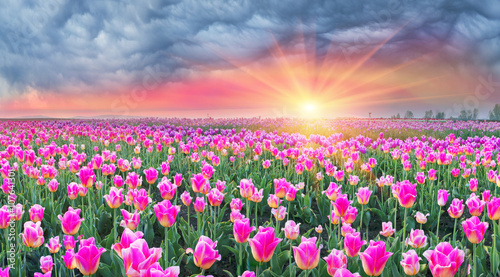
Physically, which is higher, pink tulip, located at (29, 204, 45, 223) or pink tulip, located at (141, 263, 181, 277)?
pink tulip, located at (141, 263, 181, 277)

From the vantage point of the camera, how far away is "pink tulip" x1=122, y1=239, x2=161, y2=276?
59.1 inches

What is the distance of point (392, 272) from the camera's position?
8.38 feet

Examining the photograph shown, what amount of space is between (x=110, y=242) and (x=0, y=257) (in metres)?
0.86

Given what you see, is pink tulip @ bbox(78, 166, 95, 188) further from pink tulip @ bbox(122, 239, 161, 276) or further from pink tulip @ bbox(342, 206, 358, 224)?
pink tulip @ bbox(342, 206, 358, 224)

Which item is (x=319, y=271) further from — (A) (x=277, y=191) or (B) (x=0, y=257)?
(B) (x=0, y=257)

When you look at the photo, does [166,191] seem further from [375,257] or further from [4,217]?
[375,257]

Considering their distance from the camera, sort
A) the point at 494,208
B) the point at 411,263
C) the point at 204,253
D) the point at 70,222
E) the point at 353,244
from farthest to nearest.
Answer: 1. the point at 494,208
2. the point at 70,222
3. the point at 353,244
4. the point at 411,263
5. the point at 204,253

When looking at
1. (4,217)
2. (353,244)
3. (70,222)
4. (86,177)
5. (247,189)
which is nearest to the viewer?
(353,244)

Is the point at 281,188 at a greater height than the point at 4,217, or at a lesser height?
greater

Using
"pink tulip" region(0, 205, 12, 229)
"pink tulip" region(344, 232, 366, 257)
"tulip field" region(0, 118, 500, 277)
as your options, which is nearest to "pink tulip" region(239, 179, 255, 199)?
"tulip field" region(0, 118, 500, 277)

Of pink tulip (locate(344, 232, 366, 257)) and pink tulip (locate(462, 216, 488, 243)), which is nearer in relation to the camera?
pink tulip (locate(344, 232, 366, 257))

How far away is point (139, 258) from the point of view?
156cm

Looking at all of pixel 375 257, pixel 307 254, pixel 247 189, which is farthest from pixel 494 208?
pixel 247 189

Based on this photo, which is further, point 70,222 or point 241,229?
point 70,222
